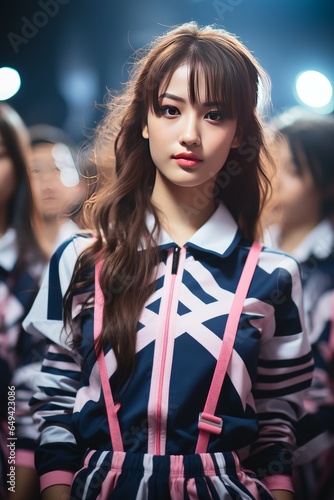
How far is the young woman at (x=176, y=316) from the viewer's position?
1.16 meters

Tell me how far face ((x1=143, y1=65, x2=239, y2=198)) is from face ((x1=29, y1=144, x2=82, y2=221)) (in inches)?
13.0

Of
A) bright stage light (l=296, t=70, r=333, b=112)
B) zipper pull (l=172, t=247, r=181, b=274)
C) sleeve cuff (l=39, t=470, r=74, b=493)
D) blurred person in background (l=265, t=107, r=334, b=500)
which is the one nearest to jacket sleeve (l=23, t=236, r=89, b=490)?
sleeve cuff (l=39, t=470, r=74, b=493)

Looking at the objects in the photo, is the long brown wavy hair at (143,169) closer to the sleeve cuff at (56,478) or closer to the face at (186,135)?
the face at (186,135)

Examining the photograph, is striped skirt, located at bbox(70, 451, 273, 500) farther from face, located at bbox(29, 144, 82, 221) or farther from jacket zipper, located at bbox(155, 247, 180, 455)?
face, located at bbox(29, 144, 82, 221)

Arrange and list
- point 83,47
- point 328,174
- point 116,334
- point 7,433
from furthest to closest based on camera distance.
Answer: point 328,174 < point 83,47 < point 7,433 < point 116,334

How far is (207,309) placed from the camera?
4.00 ft

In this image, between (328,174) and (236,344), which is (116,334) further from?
(328,174)

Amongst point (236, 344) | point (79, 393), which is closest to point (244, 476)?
point (236, 344)

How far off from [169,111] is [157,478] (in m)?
0.70

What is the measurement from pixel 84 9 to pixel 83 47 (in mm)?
93

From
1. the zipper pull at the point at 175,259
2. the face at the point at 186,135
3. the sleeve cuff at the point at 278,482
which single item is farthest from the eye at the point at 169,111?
the sleeve cuff at the point at 278,482

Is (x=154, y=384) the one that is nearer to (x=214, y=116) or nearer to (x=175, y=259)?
(x=175, y=259)

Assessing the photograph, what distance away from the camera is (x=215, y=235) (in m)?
1.29

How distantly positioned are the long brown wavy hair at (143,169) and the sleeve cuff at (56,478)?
223 mm
